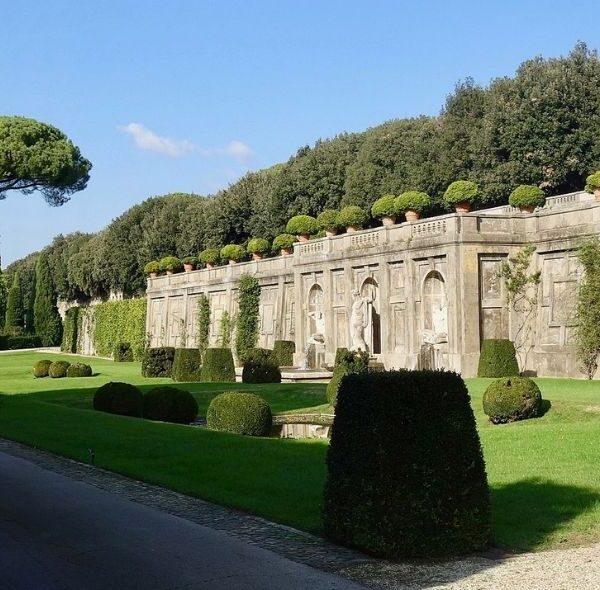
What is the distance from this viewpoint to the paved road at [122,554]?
773 cm

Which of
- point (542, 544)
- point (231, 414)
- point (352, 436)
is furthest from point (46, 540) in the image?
point (231, 414)

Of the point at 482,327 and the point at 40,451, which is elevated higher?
the point at 482,327

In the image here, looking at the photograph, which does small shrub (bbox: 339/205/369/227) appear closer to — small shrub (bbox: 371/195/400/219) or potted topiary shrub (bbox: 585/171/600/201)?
small shrub (bbox: 371/195/400/219)

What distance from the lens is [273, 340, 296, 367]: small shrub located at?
4297cm

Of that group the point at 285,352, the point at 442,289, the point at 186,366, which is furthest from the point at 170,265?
the point at 442,289

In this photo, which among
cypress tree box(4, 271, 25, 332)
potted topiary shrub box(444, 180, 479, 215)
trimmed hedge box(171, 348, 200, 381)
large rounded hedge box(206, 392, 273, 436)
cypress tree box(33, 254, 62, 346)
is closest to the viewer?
large rounded hedge box(206, 392, 273, 436)

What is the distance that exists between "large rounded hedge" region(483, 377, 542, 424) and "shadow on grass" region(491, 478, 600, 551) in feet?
25.5

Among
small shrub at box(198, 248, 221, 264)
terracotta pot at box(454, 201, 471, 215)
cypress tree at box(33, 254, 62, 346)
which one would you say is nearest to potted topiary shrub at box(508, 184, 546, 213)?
terracotta pot at box(454, 201, 471, 215)

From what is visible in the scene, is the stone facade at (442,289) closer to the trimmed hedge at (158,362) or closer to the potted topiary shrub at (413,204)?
the potted topiary shrub at (413,204)

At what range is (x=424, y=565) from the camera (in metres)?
8.39

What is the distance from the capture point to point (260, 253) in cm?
5194

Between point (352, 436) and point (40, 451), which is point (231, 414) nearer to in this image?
point (40, 451)

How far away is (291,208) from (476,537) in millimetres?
54658

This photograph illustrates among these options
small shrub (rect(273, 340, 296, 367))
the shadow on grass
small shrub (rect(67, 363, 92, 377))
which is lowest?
the shadow on grass
